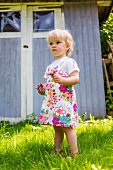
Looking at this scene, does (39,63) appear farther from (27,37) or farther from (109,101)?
(109,101)

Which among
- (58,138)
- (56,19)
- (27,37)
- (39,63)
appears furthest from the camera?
(56,19)

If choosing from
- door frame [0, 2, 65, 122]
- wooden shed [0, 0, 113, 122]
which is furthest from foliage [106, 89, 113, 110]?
door frame [0, 2, 65, 122]

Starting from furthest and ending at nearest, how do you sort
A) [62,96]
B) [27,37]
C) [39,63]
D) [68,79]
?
1. [27,37]
2. [39,63]
3. [62,96]
4. [68,79]

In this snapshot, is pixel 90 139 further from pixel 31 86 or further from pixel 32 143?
pixel 31 86

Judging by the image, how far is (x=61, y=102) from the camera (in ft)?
7.55

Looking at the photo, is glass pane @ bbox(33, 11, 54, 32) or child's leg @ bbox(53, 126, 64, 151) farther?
glass pane @ bbox(33, 11, 54, 32)

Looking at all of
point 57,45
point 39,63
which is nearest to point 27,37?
point 39,63

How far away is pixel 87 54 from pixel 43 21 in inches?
56.3

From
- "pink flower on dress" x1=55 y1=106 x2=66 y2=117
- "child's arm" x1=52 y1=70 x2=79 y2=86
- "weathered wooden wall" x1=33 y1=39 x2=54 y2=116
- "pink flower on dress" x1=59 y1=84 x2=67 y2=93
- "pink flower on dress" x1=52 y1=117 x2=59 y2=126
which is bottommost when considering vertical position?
"pink flower on dress" x1=52 y1=117 x2=59 y2=126

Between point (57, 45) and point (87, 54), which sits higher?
point (87, 54)

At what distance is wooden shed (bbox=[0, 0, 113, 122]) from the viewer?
5523mm

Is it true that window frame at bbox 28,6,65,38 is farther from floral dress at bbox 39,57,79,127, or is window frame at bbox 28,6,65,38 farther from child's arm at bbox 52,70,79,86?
child's arm at bbox 52,70,79,86

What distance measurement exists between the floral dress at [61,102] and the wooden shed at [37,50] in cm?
315

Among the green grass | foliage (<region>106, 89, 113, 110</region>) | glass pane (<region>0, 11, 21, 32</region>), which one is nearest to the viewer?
the green grass
